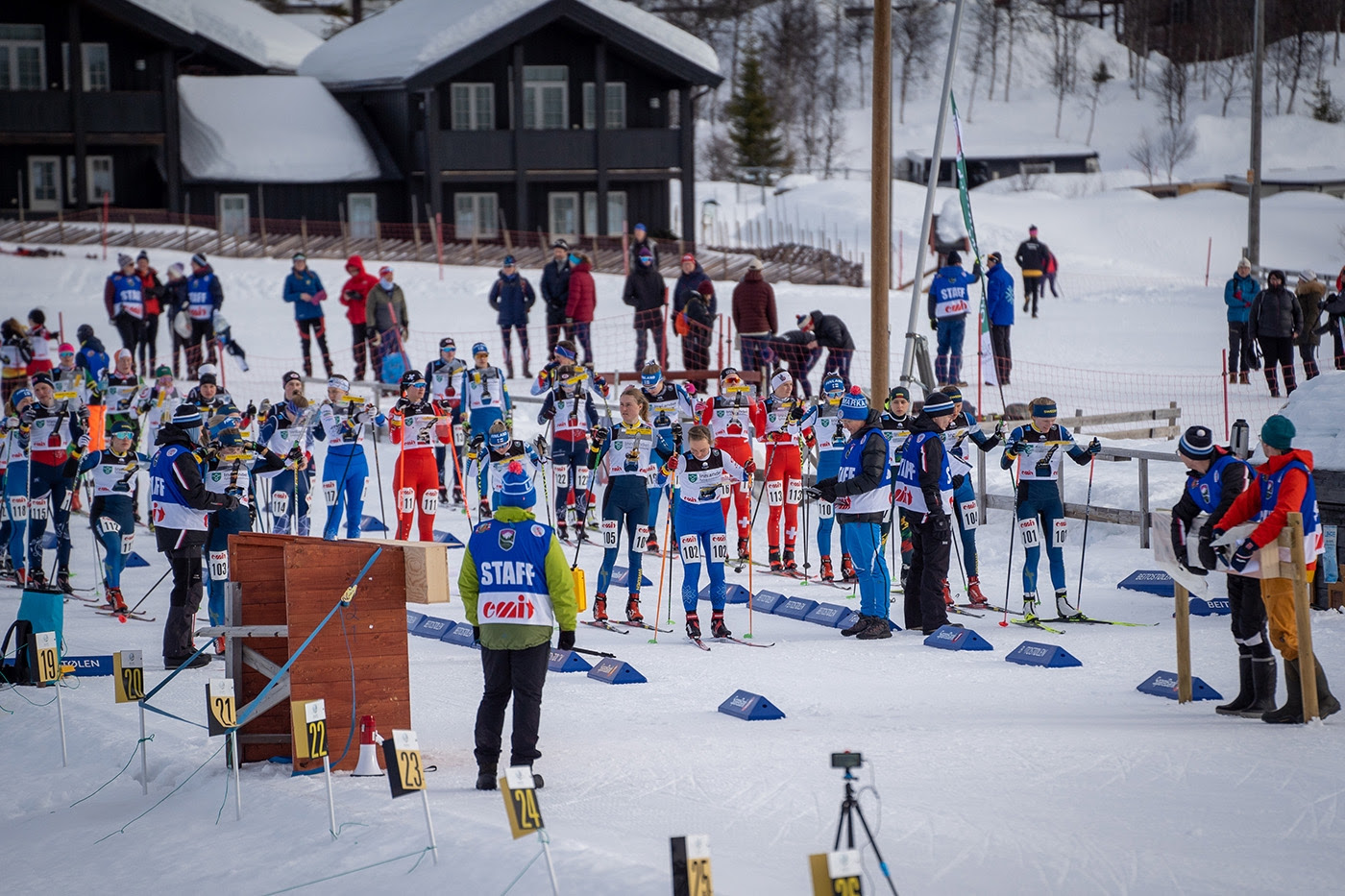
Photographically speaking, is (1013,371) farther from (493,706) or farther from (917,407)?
(493,706)

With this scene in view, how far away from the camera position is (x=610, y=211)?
41.5 metres

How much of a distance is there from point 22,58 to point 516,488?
3383 cm

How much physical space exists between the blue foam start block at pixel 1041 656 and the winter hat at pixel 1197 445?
2.08 m

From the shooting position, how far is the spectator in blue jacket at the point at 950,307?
20641 millimetres

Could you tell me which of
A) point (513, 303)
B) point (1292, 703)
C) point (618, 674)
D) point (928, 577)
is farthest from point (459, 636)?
point (513, 303)

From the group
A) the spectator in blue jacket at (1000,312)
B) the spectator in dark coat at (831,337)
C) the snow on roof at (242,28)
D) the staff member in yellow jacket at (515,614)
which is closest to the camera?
the staff member in yellow jacket at (515,614)

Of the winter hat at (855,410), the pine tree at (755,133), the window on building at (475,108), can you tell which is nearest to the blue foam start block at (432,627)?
the winter hat at (855,410)

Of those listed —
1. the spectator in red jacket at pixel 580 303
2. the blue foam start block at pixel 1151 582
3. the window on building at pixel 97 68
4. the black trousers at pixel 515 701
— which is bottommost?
the blue foam start block at pixel 1151 582

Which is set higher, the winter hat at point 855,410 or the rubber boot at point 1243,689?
the winter hat at point 855,410

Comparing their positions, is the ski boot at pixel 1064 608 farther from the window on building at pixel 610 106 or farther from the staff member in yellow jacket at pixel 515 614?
the window on building at pixel 610 106

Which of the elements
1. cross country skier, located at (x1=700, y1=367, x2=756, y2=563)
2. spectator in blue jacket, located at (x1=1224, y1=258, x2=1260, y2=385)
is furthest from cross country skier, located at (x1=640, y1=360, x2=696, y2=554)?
spectator in blue jacket, located at (x1=1224, y1=258, x2=1260, y2=385)

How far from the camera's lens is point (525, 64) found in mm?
40156

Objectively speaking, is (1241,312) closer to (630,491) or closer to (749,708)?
(630,491)

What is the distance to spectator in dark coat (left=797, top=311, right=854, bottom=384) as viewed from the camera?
2098 centimetres
